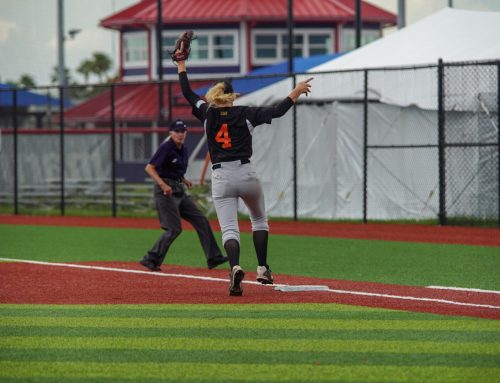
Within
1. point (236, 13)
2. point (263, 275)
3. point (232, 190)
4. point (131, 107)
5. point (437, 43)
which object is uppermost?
point (236, 13)

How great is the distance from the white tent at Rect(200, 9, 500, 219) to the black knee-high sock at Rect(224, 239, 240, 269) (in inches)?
496

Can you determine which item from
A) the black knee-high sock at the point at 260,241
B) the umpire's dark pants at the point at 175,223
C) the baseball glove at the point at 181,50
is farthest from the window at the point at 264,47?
the black knee-high sock at the point at 260,241

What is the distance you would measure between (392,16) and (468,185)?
144 feet

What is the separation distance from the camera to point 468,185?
81.3 feet

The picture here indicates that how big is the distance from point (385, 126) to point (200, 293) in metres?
14.1

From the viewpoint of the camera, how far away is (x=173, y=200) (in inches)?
640

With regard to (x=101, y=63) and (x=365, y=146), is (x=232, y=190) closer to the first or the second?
(x=365, y=146)

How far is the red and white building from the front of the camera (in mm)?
64125

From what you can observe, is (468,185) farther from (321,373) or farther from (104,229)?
(321,373)

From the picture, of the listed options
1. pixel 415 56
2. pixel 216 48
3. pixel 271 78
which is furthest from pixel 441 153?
pixel 216 48

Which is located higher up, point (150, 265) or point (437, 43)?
point (437, 43)

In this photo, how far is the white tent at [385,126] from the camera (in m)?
25.0

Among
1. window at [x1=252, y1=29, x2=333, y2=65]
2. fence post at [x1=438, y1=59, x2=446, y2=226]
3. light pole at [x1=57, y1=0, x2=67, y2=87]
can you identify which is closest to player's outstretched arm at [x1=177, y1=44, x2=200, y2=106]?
fence post at [x1=438, y1=59, x2=446, y2=226]

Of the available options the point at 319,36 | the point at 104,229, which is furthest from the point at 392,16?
the point at 104,229
